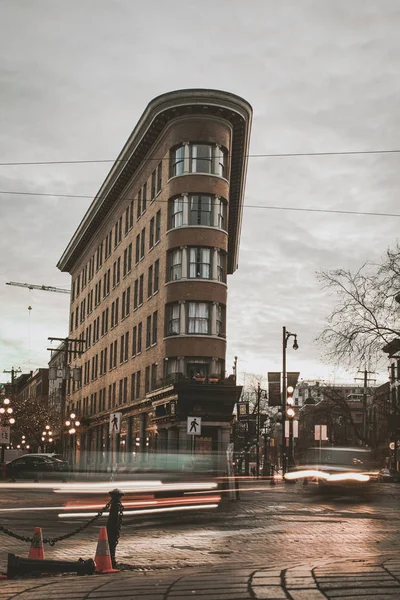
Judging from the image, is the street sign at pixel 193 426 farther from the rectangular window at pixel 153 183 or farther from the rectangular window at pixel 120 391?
the rectangular window at pixel 120 391

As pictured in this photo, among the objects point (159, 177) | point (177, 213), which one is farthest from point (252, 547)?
point (159, 177)

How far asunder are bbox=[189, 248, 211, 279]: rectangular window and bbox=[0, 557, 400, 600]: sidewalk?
123ft

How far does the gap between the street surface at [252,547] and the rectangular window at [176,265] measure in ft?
70.6

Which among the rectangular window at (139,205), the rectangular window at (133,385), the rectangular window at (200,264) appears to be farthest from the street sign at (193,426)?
the rectangular window at (139,205)

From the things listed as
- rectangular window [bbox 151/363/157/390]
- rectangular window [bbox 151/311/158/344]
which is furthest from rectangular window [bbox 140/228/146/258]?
rectangular window [bbox 151/363/157/390]

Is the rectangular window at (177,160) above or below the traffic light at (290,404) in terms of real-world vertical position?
above

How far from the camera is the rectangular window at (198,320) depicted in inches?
1828

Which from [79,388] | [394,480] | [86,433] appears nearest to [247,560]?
[394,480]

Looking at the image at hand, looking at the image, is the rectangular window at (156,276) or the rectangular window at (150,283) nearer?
the rectangular window at (156,276)

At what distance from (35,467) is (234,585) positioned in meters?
44.0

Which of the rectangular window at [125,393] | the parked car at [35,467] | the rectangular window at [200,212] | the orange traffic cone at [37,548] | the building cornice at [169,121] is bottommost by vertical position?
the parked car at [35,467]

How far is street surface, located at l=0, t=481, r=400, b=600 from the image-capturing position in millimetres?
7812

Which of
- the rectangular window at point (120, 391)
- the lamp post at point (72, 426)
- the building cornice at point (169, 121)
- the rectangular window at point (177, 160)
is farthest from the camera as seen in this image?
the rectangular window at point (120, 391)

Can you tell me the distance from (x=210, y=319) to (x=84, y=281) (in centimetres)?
3645
